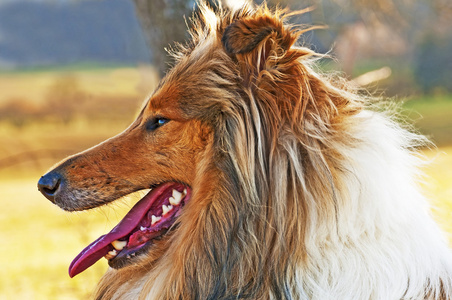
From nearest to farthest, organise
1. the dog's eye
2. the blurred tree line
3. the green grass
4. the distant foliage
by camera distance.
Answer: the dog's eye, the blurred tree line, the green grass, the distant foliage

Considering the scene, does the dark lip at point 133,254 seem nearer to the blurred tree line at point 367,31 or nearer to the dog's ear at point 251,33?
the dog's ear at point 251,33

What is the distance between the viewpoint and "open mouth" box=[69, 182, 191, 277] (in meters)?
3.50

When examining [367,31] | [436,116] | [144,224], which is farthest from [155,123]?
[436,116]

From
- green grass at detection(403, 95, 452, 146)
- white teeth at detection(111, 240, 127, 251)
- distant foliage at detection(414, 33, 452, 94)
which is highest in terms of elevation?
distant foliage at detection(414, 33, 452, 94)

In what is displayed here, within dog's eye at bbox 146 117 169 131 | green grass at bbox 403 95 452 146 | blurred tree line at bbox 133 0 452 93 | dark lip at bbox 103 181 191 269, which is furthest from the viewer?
green grass at bbox 403 95 452 146

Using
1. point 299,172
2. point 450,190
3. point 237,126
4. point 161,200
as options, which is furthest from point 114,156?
point 450,190

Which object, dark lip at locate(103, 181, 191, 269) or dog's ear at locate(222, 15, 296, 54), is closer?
dog's ear at locate(222, 15, 296, 54)

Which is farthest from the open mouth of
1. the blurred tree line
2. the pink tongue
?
the blurred tree line

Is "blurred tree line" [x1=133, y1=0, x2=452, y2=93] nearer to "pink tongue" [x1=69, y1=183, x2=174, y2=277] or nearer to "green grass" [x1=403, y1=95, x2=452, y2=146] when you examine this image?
"green grass" [x1=403, y1=95, x2=452, y2=146]

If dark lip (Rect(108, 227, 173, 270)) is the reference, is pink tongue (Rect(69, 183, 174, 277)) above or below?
above

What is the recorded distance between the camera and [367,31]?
1681 centimetres

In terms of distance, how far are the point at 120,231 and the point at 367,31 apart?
14317 mm

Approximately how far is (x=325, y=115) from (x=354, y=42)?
1301 centimetres

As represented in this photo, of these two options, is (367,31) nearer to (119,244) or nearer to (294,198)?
(119,244)
